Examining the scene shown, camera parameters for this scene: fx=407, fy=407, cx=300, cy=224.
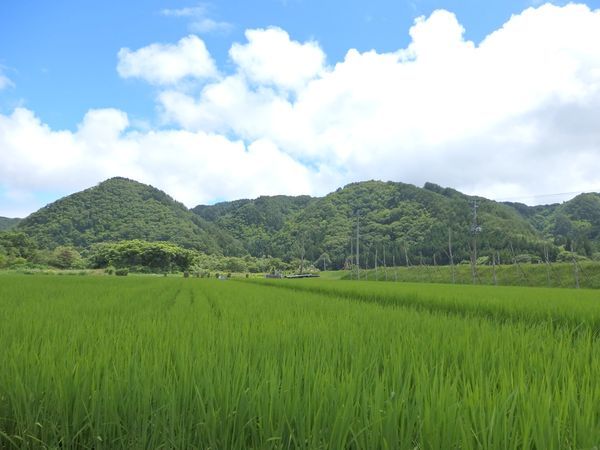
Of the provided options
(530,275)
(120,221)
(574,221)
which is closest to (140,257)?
(120,221)

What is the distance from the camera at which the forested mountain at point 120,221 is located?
87119 mm

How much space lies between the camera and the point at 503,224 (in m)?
76.6

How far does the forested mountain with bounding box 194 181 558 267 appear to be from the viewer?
69.2 meters

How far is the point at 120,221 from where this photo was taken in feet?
315

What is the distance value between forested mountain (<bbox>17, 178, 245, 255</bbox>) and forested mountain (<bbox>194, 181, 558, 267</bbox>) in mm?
16039

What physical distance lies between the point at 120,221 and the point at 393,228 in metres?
62.8

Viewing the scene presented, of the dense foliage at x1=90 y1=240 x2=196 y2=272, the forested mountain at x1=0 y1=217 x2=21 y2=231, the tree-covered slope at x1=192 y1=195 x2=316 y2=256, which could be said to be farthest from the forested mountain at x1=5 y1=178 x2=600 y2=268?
the forested mountain at x1=0 y1=217 x2=21 y2=231

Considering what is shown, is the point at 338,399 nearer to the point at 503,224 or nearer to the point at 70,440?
the point at 70,440

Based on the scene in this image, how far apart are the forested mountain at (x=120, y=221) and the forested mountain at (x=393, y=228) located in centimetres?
1604

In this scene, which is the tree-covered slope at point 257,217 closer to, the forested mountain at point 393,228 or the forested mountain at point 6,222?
the forested mountain at point 393,228

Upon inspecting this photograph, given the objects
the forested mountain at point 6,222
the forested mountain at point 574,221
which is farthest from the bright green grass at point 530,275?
the forested mountain at point 6,222

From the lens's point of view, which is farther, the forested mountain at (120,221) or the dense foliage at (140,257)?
the forested mountain at (120,221)

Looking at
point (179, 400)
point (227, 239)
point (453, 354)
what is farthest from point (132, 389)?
point (227, 239)

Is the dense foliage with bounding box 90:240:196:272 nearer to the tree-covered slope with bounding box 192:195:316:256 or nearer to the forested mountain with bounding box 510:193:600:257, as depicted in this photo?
the tree-covered slope with bounding box 192:195:316:256
